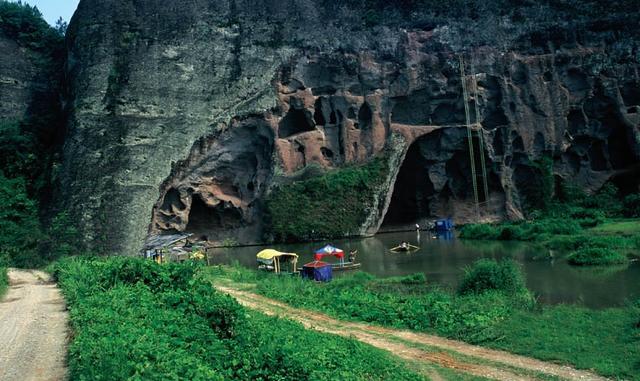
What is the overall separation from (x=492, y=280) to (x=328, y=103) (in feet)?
78.3

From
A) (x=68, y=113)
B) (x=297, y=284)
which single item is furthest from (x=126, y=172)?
(x=297, y=284)

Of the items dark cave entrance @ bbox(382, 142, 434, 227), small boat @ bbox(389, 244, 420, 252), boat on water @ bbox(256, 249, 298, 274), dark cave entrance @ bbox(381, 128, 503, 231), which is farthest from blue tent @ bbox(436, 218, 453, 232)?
boat on water @ bbox(256, 249, 298, 274)

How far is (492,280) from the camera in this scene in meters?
14.4

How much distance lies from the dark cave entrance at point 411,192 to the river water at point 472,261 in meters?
4.03

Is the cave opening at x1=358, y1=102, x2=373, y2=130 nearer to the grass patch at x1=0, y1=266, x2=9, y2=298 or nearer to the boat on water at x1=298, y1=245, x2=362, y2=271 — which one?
the boat on water at x1=298, y1=245, x2=362, y2=271

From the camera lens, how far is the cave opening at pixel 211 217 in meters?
35.1

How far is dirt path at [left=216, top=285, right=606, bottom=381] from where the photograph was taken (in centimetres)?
830

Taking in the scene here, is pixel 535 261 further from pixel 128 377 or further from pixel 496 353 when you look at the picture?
pixel 128 377

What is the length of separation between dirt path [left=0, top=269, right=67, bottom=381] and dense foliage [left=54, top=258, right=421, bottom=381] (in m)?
0.34

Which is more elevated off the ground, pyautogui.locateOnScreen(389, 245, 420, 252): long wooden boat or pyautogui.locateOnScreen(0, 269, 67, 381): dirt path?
pyautogui.locateOnScreen(0, 269, 67, 381): dirt path

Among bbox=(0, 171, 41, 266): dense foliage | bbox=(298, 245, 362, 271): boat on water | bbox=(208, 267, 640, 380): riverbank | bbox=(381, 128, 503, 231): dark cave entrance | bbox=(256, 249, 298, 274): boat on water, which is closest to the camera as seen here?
bbox=(208, 267, 640, 380): riverbank

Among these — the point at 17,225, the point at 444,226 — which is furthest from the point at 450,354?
the point at 444,226

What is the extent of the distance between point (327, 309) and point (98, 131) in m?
21.8

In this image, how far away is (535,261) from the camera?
862 inches
